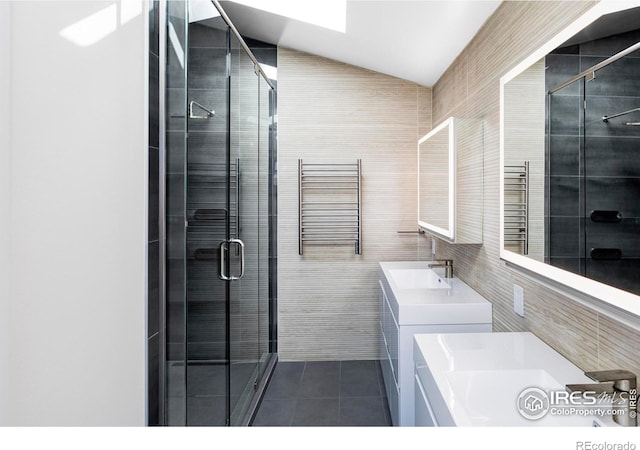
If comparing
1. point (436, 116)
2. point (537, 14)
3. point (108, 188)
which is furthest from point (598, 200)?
point (436, 116)

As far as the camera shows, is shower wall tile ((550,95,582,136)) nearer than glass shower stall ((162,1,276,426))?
Yes

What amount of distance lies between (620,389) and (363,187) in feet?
7.71

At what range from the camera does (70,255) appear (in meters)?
1.03

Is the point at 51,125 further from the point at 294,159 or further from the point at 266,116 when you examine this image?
the point at 294,159

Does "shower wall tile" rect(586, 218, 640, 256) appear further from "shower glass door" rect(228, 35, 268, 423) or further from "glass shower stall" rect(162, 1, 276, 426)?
"shower glass door" rect(228, 35, 268, 423)

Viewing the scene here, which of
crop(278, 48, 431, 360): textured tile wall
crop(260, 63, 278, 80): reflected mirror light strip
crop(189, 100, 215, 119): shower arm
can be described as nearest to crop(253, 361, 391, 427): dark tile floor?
crop(278, 48, 431, 360): textured tile wall

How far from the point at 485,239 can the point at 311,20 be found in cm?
185

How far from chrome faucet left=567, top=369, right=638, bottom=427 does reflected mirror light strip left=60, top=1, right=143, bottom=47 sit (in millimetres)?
1634

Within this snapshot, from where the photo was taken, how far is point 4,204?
0.90 metres

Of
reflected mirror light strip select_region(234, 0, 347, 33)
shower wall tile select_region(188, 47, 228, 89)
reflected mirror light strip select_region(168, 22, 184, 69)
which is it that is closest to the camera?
reflected mirror light strip select_region(168, 22, 184, 69)

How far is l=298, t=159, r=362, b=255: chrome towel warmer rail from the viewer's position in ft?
10.0

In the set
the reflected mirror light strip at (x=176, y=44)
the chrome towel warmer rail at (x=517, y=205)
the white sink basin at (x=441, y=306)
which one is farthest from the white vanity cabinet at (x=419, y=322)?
the reflected mirror light strip at (x=176, y=44)

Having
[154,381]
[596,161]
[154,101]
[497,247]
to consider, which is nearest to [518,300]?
[497,247]

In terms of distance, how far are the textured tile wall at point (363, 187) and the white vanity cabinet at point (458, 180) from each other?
693 mm
